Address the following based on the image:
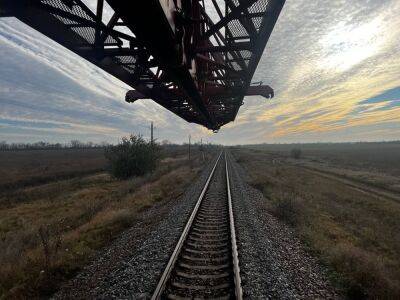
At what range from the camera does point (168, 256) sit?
24.1ft

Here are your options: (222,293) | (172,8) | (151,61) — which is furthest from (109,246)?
(172,8)

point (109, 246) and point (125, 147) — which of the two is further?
point (125, 147)

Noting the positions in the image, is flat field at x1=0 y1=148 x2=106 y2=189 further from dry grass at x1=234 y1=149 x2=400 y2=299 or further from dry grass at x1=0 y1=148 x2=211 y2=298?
dry grass at x1=234 y1=149 x2=400 y2=299

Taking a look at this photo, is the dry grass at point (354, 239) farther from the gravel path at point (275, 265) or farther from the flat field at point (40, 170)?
the flat field at point (40, 170)

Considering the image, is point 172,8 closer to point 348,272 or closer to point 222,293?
point 222,293

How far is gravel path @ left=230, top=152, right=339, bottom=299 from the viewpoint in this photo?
19.0 ft

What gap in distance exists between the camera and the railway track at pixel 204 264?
546 centimetres

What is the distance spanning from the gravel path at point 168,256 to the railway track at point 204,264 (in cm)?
30

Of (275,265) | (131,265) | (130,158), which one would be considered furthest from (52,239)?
(130,158)

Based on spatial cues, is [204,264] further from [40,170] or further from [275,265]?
[40,170]

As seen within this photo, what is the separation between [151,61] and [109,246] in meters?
5.83

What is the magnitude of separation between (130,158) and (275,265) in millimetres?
23422

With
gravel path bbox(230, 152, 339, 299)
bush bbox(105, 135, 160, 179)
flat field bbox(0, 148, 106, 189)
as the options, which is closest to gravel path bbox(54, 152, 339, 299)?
gravel path bbox(230, 152, 339, 299)

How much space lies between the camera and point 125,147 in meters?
29.3
